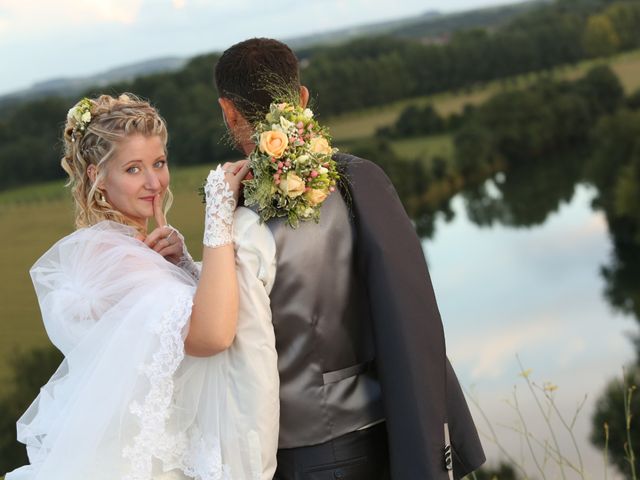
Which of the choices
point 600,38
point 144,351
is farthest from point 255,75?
point 600,38

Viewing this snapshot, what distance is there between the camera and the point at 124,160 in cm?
281

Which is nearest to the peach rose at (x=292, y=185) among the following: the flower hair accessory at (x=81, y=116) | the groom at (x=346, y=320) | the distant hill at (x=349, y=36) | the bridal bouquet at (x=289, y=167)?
the bridal bouquet at (x=289, y=167)

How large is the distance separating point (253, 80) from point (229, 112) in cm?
12

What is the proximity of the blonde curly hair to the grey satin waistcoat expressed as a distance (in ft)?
2.42

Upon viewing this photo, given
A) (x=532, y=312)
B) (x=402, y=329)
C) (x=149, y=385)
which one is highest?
(x=402, y=329)

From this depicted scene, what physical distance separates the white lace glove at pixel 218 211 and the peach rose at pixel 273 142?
164mm

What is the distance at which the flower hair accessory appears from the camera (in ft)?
9.45

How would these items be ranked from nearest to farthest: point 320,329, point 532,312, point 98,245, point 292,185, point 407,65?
point 292,185, point 320,329, point 98,245, point 532,312, point 407,65

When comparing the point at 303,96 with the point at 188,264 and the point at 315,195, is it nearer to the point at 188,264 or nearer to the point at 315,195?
the point at 315,195

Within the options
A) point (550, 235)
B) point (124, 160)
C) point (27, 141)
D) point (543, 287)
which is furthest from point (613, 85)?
point (124, 160)

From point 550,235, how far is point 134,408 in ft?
212

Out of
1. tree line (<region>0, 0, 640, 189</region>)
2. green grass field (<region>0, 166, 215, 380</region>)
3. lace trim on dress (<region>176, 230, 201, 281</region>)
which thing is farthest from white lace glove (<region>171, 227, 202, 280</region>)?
tree line (<region>0, 0, 640, 189</region>)

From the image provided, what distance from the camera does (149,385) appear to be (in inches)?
97.3

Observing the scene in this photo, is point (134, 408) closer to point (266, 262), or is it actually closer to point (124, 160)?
point (266, 262)
